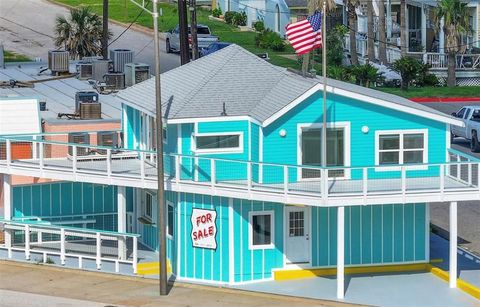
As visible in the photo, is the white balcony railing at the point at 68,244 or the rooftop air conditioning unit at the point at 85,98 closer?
the white balcony railing at the point at 68,244

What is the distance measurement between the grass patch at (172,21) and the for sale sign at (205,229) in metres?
38.6

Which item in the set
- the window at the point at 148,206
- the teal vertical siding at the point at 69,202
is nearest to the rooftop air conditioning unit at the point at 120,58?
the teal vertical siding at the point at 69,202

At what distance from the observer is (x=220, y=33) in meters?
89.0

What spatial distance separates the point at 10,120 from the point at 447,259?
1397cm

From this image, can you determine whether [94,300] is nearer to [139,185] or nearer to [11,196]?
[139,185]

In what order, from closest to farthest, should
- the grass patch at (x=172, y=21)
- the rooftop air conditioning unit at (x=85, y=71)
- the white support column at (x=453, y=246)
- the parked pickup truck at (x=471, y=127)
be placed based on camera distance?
1. the white support column at (x=453, y=246)
2. the rooftop air conditioning unit at (x=85, y=71)
3. the parked pickup truck at (x=471, y=127)
4. the grass patch at (x=172, y=21)

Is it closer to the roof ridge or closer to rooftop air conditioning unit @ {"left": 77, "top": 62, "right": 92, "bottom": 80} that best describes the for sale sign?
the roof ridge

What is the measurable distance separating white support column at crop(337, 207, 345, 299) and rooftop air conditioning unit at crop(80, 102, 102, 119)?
1185 cm

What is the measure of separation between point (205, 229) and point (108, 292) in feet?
10.7

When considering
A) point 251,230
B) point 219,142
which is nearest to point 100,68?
point 219,142

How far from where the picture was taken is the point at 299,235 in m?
41.6

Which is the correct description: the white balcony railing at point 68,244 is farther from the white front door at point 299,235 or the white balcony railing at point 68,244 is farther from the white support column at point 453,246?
the white support column at point 453,246

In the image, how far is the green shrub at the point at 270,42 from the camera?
84438 millimetres

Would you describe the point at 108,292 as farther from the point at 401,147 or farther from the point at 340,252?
the point at 401,147
